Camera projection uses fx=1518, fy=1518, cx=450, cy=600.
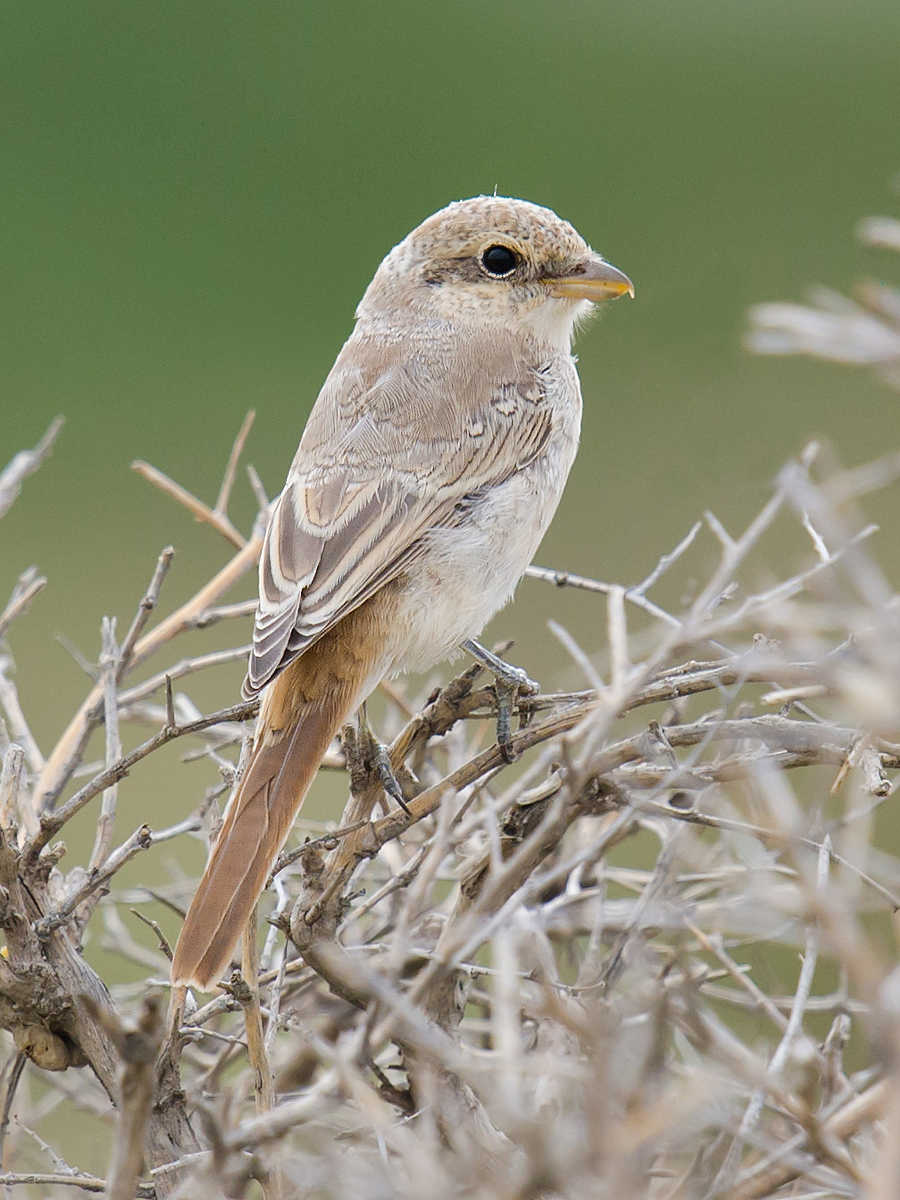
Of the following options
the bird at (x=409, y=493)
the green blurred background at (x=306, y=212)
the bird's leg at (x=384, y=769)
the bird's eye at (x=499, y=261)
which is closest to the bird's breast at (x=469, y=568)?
the bird at (x=409, y=493)

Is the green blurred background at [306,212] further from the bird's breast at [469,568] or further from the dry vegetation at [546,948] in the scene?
the dry vegetation at [546,948]

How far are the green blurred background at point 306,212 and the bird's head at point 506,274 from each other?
105 inches

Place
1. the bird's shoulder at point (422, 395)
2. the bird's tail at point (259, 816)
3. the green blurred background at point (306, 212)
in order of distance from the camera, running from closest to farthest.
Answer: the bird's tail at point (259, 816) → the bird's shoulder at point (422, 395) → the green blurred background at point (306, 212)

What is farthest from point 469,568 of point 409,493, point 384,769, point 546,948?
point 546,948

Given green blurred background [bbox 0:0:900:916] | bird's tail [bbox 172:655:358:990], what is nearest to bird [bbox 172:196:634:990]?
bird's tail [bbox 172:655:358:990]

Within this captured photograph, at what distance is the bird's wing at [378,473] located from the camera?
8.04 ft

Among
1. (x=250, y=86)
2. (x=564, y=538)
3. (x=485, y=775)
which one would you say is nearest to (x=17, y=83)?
(x=250, y=86)

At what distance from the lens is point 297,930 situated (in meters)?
1.81

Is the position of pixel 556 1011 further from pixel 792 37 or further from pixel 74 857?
pixel 792 37

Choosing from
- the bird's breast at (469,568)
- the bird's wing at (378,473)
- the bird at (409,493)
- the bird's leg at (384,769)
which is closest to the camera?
the bird's leg at (384,769)

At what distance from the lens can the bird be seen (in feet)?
7.43

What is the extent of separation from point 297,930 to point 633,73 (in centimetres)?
605

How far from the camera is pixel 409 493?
8.91 ft

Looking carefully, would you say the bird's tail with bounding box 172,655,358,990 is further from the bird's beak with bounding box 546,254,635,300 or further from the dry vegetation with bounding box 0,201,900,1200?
the bird's beak with bounding box 546,254,635,300
